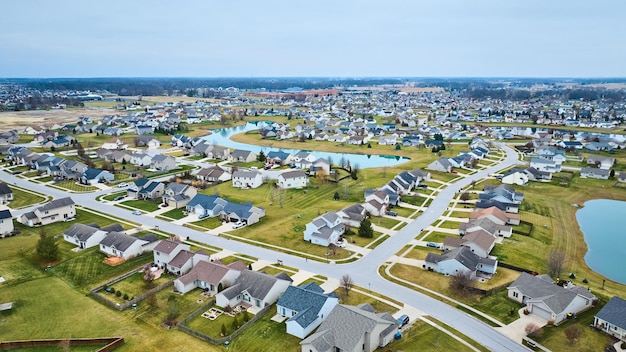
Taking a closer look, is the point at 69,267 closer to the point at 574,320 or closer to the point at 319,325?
the point at 319,325

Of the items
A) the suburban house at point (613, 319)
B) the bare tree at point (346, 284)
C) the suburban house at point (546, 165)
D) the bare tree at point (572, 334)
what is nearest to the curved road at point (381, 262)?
the bare tree at point (346, 284)

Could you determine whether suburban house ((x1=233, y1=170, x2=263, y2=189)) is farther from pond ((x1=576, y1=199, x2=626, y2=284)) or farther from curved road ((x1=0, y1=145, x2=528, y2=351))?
pond ((x1=576, y1=199, x2=626, y2=284))

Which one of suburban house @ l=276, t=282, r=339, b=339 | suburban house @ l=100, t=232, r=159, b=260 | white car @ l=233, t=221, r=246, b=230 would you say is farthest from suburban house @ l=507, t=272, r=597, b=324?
suburban house @ l=100, t=232, r=159, b=260

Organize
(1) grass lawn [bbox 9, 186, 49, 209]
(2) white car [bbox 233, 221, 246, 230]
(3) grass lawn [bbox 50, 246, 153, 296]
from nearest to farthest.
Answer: (3) grass lawn [bbox 50, 246, 153, 296]
(2) white car [bbox 233, 221, 246, 230]
(1) grass lawn [bbox 9, 186, 49, 209]

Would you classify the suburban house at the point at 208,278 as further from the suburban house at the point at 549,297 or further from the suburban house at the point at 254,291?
the suburban house at the point at 549,297

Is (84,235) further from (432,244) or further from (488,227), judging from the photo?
(488,227)

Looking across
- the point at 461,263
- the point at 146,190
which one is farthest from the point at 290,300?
the point at 146,190
